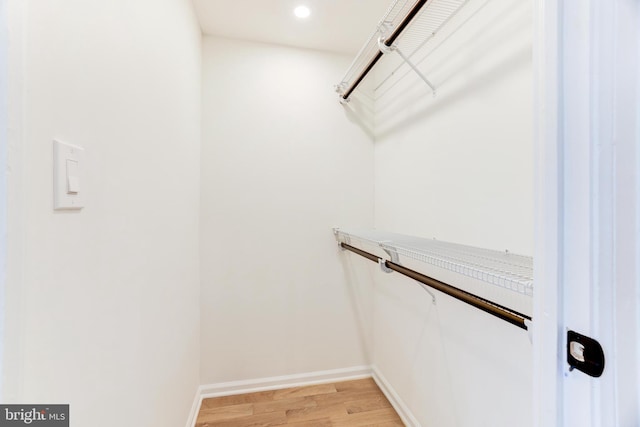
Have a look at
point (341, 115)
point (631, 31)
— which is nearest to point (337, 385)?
point (341, 115)

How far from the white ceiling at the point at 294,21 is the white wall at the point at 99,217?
45 centimetres

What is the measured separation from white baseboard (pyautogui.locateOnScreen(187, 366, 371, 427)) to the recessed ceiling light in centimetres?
236

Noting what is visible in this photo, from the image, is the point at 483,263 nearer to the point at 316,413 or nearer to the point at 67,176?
the point at 67,176

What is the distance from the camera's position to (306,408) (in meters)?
1.78

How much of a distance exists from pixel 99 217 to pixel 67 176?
16 centimetres

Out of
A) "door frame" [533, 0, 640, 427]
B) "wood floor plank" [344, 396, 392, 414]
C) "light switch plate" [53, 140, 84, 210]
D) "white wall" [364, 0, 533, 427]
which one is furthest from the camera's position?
"wood floor plank" [344, 396, 392, 414]

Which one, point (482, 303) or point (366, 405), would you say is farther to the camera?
point (366, 405)

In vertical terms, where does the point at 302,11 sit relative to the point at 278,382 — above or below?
above

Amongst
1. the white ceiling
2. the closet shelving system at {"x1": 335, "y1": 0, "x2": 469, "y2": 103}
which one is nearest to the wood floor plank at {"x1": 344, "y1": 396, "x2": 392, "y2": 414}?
the closet shelving system at {"x1": 335, "y1": 0, "x2": 469, "y2": 103}

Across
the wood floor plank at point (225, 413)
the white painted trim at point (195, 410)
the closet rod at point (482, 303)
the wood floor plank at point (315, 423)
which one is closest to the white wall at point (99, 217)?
the white painted trim at point (195, 410)

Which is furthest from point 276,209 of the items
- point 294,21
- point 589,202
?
point 589,202

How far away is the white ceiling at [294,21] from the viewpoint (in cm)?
161

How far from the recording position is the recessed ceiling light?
164 cm

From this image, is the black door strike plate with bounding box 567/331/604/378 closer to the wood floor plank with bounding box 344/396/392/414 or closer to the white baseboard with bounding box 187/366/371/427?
the wood floor plank with bounding box 344/396/392/414
